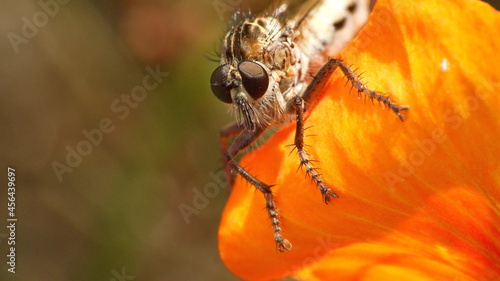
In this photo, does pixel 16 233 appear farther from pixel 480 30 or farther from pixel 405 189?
pixel 480 30

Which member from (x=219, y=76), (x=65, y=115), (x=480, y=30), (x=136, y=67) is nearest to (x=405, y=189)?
(x=480, y=30)

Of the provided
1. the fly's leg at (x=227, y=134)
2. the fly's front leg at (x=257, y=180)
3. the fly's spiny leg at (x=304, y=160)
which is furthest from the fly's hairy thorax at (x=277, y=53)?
the fly's leg at (x=227, y=134)

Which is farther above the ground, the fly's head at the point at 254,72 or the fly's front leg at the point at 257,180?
the fly's head at the point at 254,72

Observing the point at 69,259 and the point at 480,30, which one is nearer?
the point at 480,30

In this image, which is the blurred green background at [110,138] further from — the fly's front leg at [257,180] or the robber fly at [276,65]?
the fly's front leg at [257,180]

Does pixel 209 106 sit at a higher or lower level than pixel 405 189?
higher

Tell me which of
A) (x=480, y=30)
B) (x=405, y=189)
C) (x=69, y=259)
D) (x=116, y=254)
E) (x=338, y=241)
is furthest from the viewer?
(x=69, y=259)

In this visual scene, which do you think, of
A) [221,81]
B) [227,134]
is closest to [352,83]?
[221,81]
